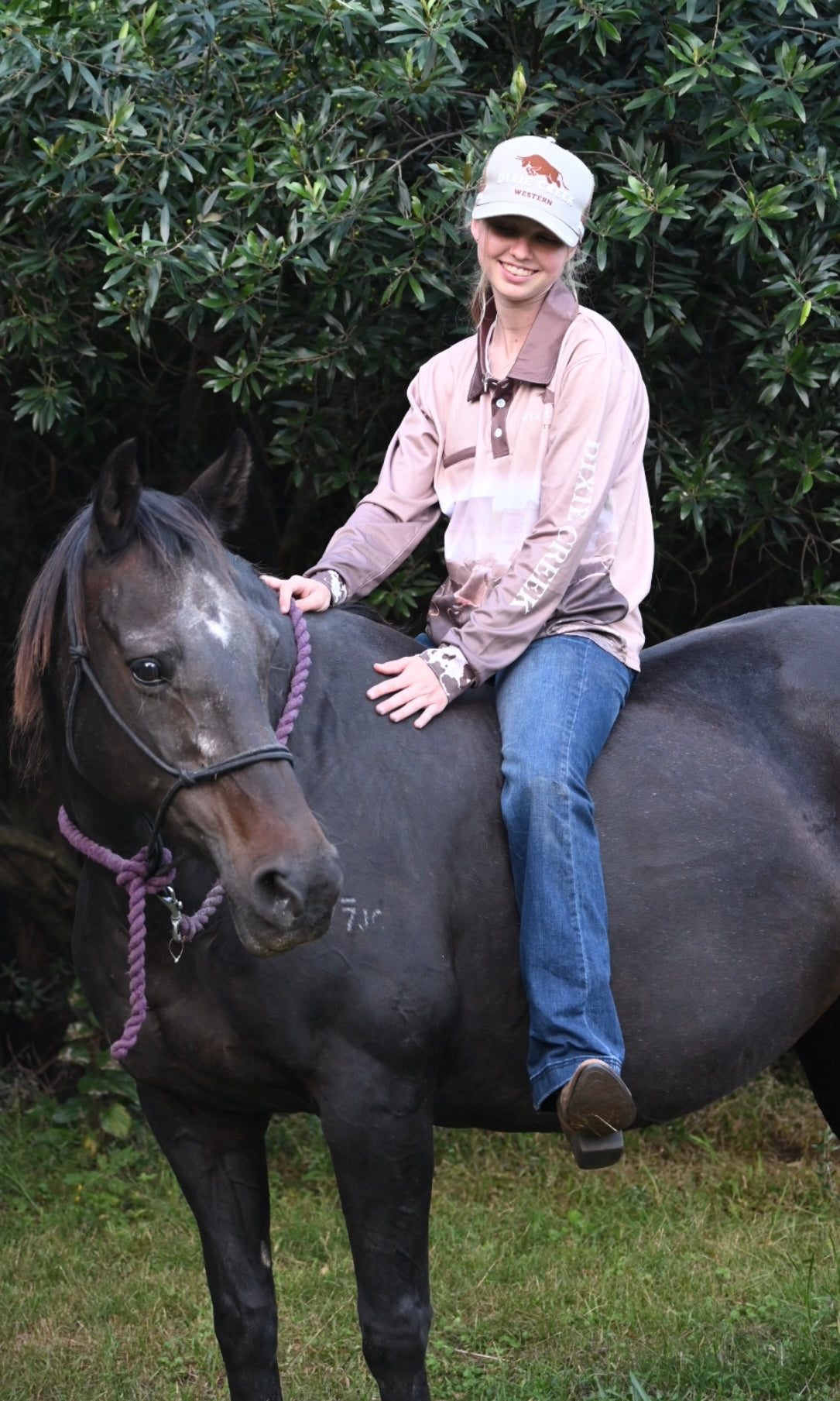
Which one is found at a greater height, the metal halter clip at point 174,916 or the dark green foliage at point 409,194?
the dark green foliage at point 409,194

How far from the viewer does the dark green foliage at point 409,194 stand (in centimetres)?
368

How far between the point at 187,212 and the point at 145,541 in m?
1.89

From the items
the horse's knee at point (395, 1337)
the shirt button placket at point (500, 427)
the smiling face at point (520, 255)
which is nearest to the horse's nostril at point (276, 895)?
the horse's knee at point (395, 1337)

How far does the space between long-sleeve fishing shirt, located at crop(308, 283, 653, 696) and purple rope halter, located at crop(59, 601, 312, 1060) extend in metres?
0.29

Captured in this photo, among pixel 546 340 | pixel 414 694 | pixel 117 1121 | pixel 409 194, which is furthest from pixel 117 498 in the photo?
pixel 117 1121

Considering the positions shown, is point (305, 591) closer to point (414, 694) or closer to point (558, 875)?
point (414, 694)

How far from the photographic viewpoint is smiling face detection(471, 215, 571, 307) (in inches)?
111

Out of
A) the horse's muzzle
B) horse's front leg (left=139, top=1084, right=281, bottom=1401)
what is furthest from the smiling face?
horse's front leg (left=139, top=1084, right=281, bottom=1401)

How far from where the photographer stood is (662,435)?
4.22 metres

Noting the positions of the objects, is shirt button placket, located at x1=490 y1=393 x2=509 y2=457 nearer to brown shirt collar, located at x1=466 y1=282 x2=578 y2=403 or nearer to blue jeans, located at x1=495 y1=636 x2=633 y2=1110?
brown shirt collar, located at x1=466 y1=282 x2=578 y2=403

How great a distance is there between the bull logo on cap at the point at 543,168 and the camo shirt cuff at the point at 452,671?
93cm

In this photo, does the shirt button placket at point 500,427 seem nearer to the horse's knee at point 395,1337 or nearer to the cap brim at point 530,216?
the cap brim at point 530,216

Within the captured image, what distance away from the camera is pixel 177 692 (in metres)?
2.35

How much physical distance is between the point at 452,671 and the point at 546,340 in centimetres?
69
